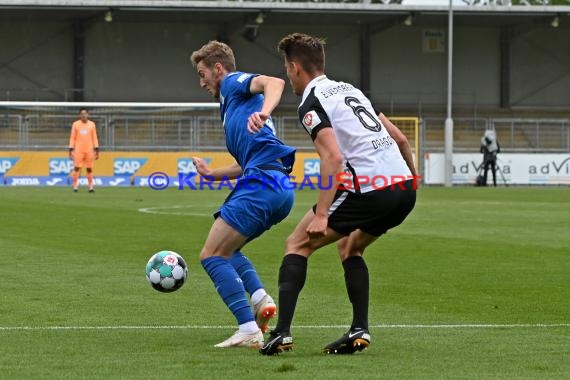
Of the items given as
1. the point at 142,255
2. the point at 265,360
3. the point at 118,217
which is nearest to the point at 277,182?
the point at 265,360

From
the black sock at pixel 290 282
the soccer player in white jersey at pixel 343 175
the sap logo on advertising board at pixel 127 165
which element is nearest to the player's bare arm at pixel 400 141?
the soccer player in white jersey at pixel 343 175

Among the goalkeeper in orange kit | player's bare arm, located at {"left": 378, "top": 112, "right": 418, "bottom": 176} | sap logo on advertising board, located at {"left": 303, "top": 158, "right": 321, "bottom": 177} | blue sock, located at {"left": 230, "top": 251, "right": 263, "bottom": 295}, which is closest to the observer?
player's bare arm, located at {"left": 378, "top": 112, "right": 418, "bottom": 176}

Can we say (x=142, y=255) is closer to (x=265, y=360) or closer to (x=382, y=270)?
(x=382, y=270)

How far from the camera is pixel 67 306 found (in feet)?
31.4

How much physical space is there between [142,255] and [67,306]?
4.64 m

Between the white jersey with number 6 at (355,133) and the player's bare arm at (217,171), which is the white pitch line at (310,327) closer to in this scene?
the player's bare arm at (217,171)

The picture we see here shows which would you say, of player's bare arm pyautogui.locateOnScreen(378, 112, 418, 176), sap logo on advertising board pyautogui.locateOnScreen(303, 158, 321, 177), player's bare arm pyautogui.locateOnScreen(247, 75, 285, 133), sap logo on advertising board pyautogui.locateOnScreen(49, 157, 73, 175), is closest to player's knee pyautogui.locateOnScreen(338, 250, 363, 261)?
player's bare arm pyautogui.locateOnScreen(378, 112, 418, 176)

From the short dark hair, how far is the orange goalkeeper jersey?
25.1 m

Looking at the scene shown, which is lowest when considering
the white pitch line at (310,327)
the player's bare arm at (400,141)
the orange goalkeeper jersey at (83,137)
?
the white pitch line at (310,327)

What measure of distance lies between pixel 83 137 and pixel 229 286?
24902 mm

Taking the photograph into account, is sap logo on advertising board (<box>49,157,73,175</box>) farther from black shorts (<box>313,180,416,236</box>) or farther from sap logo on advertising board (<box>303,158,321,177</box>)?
black shorts (<box>313,180,416,236</box>)

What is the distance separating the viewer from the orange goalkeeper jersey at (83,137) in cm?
3186

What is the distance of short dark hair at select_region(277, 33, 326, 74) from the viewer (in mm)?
7125

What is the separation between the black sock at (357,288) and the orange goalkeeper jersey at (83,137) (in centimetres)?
2485
